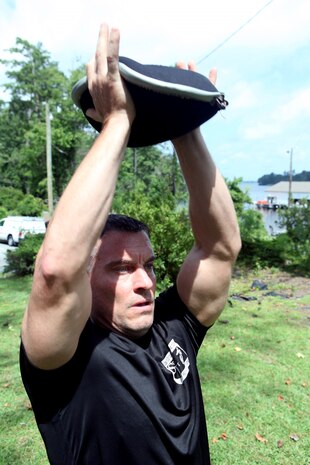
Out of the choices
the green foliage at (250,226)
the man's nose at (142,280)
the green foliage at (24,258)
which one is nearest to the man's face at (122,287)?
the man's nose at (142,280)

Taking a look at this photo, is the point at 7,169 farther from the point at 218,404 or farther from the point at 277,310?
the point at 218,404

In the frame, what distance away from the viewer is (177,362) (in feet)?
4.99

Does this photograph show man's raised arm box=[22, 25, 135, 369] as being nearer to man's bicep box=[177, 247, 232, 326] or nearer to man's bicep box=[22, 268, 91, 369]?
man's bicep box=[22, 268, 91, 369]

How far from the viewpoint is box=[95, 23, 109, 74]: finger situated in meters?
1.14

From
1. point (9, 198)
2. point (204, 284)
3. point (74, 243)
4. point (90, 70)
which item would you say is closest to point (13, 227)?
point (9, 198)

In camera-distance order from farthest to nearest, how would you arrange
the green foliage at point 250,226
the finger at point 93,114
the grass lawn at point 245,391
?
the green foliage at point 250,226, the grass lawn at point 245,391, the finger at point 93,114

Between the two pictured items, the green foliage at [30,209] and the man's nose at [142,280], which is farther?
the green foliage at [30,209]

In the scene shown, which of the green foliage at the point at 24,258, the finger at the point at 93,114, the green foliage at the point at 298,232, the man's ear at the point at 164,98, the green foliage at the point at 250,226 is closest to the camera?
the man's ear at the point at 164,98

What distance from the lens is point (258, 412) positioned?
4008 mm

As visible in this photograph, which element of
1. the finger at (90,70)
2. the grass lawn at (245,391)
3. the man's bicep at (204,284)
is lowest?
the grass lawn at (245,391)

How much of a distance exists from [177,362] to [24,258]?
1024 centimetres

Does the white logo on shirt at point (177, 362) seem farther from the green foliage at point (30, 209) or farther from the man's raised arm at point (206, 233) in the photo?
the green foliage at point (30, 209)

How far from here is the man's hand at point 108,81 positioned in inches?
44.9

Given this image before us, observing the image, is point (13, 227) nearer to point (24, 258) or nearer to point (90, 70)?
point (24, 258)
